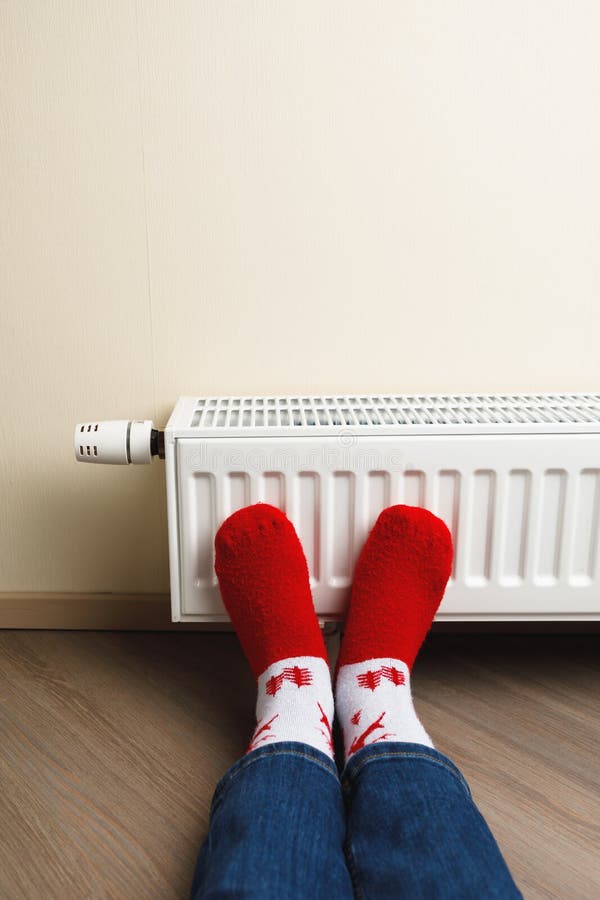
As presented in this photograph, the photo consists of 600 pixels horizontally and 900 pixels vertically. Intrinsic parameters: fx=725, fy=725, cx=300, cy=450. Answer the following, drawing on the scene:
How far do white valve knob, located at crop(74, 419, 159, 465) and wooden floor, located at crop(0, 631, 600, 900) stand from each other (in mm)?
256

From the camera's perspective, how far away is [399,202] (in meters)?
0.77

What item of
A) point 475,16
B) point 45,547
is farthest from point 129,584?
point 475,16

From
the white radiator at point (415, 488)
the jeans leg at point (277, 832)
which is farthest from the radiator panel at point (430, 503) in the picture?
the jeans leg at point (277, 832)

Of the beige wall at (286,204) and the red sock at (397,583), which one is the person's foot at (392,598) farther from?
the beige wall at (286,204)

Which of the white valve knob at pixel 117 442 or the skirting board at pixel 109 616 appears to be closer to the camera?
the white valve knob at pixel 117 442

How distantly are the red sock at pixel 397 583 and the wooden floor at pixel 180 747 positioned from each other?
0.36 ft

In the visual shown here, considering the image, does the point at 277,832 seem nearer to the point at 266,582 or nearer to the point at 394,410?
the point at 266,582

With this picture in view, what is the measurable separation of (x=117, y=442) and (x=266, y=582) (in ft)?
0.66

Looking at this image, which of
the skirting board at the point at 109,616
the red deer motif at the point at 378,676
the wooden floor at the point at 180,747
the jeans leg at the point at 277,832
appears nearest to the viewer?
the jeans leg at the point at 277,832

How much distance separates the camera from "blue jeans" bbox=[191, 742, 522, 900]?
422 mm

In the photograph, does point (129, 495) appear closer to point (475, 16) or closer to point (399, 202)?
point (399, 202)

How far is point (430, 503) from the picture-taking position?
2.28 ft

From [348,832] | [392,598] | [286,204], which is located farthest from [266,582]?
[286,204]

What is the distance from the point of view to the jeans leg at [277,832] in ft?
1.38
